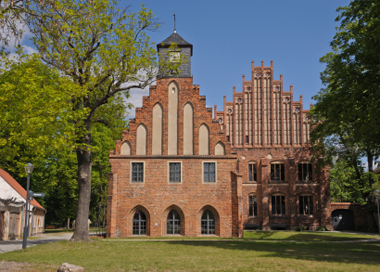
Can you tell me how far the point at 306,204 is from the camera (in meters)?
42.5

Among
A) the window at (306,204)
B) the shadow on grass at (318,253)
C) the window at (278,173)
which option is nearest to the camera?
the shadow on grass at (318,253)

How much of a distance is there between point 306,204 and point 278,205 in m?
3.02

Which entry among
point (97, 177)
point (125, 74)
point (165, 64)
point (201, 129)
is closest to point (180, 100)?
point (201, 129)

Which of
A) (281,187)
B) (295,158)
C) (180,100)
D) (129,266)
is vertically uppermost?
(180,100)

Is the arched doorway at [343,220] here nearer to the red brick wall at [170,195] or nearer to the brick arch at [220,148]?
the red brick wall at [170,195]

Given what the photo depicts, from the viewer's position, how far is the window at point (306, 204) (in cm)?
4225

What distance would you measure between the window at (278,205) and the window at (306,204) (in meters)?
1.93

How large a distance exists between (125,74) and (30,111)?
6569mm

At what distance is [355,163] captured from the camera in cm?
4188

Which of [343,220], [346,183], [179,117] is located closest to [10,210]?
[179,117]

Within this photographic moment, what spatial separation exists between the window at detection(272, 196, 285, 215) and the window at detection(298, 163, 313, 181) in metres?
3.16

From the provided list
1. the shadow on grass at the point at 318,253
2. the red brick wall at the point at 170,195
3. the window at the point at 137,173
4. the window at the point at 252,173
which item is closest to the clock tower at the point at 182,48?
the red brick wall at the point at 170,195

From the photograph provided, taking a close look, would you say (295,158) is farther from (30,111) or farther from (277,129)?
(30,111)

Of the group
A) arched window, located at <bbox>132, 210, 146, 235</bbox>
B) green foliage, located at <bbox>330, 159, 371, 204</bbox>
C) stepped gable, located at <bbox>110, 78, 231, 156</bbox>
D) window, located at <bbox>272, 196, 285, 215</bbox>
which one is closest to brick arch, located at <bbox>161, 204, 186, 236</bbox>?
arched window, located at <bbox>132, 210, 146, 235</bbox>
